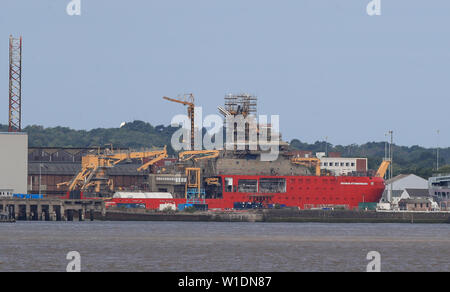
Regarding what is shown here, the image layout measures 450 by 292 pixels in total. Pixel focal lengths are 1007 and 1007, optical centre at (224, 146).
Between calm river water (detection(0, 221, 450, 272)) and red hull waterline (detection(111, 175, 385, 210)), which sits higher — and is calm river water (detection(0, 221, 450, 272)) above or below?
below

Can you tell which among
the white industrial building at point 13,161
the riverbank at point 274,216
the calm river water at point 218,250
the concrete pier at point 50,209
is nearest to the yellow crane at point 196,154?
the riverbank at point 274,216

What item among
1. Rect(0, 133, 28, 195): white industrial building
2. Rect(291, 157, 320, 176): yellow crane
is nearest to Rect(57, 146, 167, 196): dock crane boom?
Rect(0, 133, 28, 195): white industrial building

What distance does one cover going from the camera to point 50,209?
132m

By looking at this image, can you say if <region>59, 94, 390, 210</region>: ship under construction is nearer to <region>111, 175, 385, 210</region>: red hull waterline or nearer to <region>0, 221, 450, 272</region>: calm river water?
<region>111, 175, 385, 210</region>: red hull waterline

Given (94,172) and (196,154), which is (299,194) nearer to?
(196,154)

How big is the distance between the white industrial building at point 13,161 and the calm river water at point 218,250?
32.7m

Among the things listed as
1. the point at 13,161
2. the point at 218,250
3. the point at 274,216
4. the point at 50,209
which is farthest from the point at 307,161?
the point at 218,250

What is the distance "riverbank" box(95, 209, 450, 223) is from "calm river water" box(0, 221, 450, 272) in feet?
91.0

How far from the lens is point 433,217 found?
434ft

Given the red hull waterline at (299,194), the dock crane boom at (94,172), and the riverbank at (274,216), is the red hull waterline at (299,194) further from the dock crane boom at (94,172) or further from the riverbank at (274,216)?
the dock crane boom at (94,172)

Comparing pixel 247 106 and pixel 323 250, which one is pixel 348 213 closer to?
pixel 247 106

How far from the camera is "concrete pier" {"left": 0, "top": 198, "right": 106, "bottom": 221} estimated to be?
422ft
